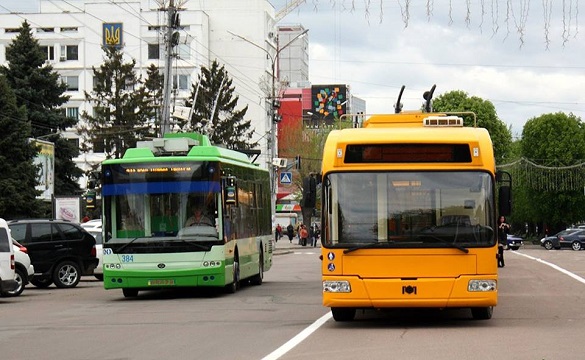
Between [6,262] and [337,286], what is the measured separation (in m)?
10.7

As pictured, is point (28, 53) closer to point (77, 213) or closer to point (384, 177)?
point (77, 213)

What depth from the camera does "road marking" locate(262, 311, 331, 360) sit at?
13.2 m

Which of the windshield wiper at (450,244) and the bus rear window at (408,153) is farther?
the bus rear window at (408,153)

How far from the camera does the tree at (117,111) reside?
8812 cm

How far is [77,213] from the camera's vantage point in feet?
152

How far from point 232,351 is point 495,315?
6.14 meters

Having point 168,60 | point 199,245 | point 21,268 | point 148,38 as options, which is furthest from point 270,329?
point 148,38

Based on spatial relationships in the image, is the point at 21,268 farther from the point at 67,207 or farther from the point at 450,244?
the point at 67,207

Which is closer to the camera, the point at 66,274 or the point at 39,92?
the point at 66,274

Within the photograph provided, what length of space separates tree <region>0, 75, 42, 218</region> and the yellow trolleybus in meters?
37.1

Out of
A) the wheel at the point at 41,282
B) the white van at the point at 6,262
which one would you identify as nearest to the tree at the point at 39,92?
the wheel at the point at 41,282

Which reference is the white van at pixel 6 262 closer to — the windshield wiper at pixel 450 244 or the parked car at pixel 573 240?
the windshield wiper at pixel 450 244

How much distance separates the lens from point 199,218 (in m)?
24.2

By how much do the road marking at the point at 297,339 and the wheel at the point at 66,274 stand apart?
551 inches
